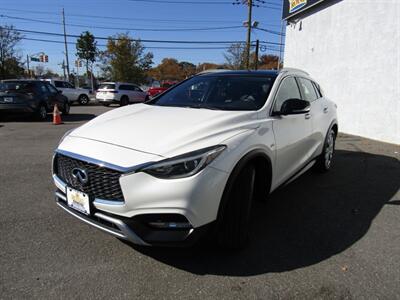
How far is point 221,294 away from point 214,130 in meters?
1.31

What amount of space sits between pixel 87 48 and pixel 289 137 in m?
53.4

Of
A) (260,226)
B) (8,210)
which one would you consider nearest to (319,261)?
(260,226)

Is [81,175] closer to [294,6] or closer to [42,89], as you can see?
[42,89]

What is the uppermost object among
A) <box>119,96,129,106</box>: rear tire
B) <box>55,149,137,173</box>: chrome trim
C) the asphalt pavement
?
<box>55,149,137,173</box>: chrome trim

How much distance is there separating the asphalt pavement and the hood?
3.49 feet

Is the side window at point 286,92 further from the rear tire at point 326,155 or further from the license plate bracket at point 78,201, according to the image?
the license plate bracket at point 78,201

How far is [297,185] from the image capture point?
17.1 feet

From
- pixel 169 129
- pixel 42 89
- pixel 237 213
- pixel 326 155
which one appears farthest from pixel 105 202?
pixel 42 89

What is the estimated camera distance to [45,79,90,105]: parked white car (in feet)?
72.6

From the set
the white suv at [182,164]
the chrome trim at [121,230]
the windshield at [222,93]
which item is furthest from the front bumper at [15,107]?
the chrome trim at [121,230]

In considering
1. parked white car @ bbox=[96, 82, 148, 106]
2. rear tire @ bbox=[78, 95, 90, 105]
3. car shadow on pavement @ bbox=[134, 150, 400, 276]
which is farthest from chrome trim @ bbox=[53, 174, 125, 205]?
rear tire @ bbox=[78, 95, 90, 105]

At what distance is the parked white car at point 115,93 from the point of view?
22069 millimetres

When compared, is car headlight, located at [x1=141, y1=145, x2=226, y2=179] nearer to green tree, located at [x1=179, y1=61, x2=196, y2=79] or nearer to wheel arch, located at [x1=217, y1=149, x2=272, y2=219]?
wheel arch, located at [x1=217, y1=149, x2=272, y2=219]

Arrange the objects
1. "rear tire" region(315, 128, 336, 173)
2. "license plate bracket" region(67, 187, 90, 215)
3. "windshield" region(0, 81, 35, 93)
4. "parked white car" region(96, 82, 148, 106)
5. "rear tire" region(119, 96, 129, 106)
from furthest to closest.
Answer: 1. "rear tire" region(119, 96, 129, 106)
2. "parked white car" region(96, 82, 148, 106)
3. "windshield" region(0, 81, 35, 93)
4. "rear tire" region(315, 128, 336, 173)
5. "license plate bracket" region(67, 187, 90, 215)
